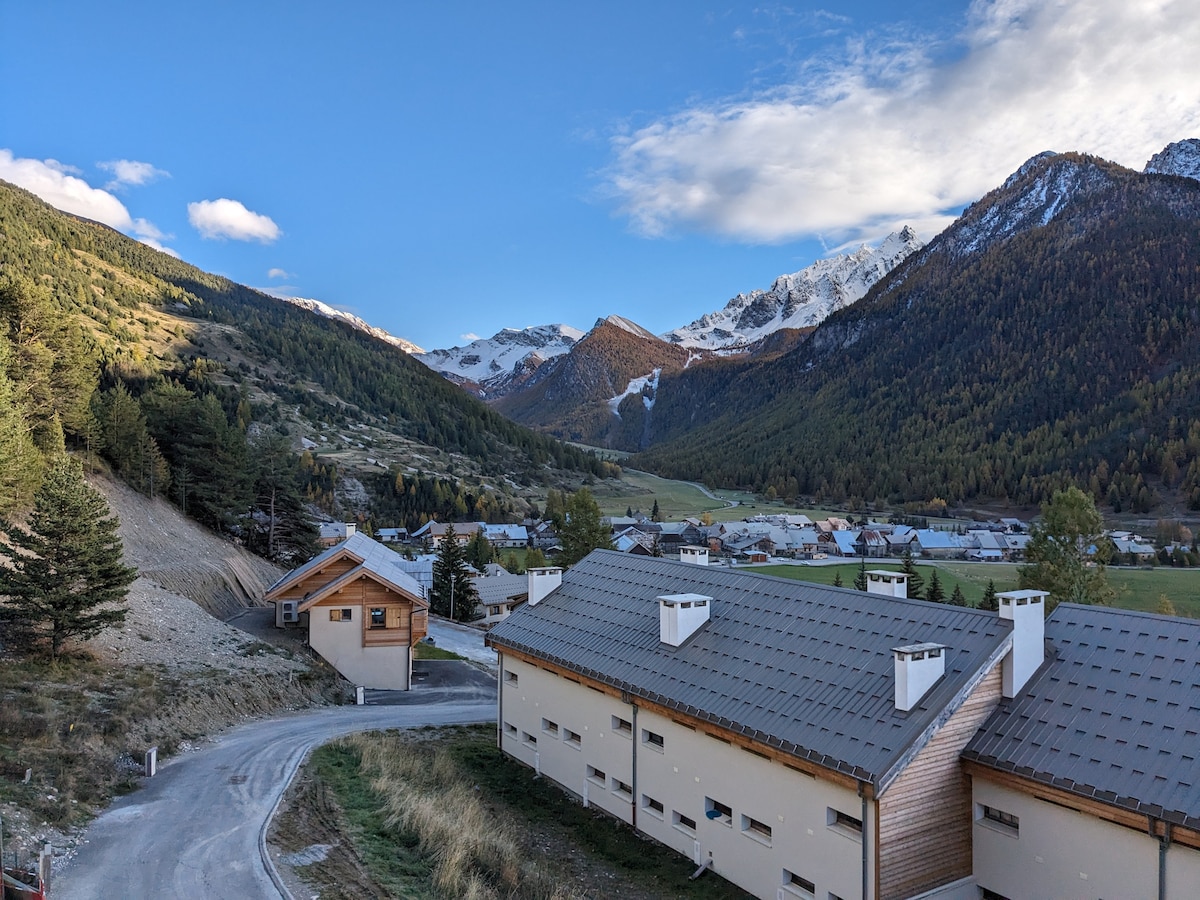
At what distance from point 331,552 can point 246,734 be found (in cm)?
1562

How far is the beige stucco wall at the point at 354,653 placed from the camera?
34.4 meters

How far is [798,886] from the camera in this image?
14.5 metres

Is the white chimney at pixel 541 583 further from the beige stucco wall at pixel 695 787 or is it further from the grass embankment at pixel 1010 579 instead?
the grass embankment at pixel 1010 579

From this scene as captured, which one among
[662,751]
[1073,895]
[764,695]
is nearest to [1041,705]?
[1073,895]

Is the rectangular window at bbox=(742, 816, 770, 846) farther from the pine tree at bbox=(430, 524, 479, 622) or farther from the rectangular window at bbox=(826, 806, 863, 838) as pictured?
the pine tree at bbox=(430, 524, 479, 622)

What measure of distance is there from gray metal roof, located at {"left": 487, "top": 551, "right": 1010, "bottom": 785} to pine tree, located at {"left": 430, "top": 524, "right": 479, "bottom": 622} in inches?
1600

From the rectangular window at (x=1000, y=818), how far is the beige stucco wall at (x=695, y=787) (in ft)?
9.26

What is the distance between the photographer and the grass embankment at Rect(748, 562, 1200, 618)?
241 ft

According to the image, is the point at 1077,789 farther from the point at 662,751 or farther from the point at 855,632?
the point at 662,751

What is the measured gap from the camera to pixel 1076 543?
44062mm

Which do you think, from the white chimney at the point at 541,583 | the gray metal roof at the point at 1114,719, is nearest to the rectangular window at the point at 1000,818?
the gray metal roof at the point at 1114,719

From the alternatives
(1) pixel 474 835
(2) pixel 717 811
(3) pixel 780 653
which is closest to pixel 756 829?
(2) pixel 717 811

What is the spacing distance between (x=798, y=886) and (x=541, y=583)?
12.6 m

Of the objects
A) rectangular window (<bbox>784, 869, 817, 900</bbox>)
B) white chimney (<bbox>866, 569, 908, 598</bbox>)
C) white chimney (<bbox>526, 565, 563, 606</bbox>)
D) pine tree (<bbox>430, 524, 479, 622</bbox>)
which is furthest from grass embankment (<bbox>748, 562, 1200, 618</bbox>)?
rectangular window (<bbox>784, 869, 817, 900</bbox>)
